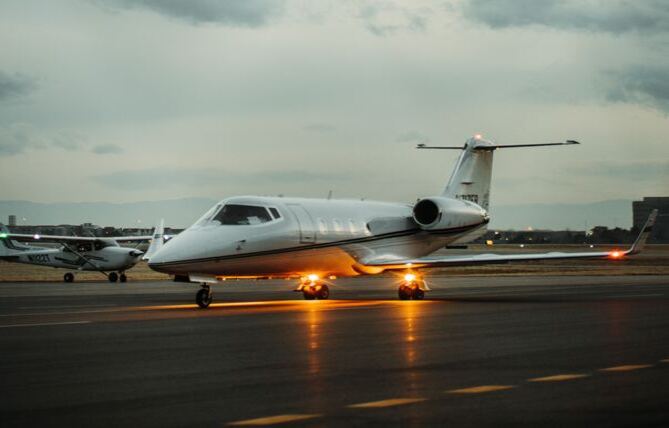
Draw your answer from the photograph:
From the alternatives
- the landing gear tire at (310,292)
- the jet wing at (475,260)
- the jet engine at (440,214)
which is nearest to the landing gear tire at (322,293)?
the landing gear tire at (310,292)

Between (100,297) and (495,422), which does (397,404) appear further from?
(100,297)

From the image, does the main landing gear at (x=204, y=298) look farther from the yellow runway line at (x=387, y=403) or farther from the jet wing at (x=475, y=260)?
the yellow runway line at (x=387, y=403)

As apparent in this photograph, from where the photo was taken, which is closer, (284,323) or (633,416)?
(633,416)

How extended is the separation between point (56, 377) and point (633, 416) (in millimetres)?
6260

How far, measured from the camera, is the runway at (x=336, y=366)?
856 centimetres

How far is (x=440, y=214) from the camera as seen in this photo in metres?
31.4

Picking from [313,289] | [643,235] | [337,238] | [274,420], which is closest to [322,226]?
[337,238]

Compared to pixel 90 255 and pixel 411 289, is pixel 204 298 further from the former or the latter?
pixel 90 255

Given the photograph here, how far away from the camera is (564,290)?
3384 cm

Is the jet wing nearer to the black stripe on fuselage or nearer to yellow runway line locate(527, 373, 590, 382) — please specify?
the black stripe on fuselage

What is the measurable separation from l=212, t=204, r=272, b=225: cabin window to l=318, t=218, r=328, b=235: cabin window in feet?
7.01

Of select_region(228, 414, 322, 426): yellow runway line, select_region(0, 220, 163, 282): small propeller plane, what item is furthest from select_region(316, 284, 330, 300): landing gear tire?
select_region(228, 414, 322, 426): yellow runway line

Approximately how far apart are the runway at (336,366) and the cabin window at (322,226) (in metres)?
4.59

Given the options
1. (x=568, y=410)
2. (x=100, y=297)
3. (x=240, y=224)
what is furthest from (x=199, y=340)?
(x=100, y=297)
